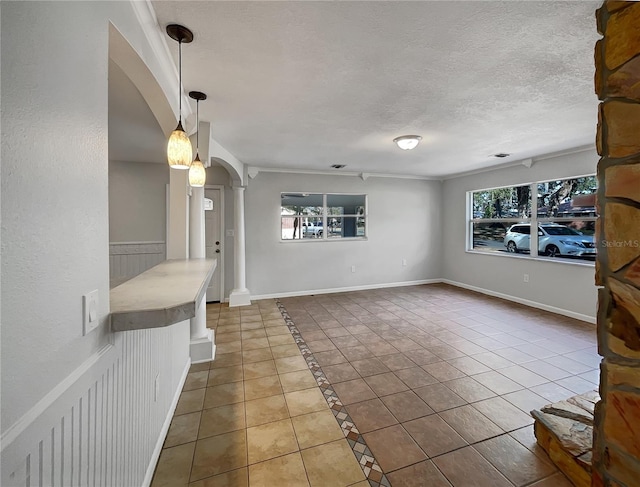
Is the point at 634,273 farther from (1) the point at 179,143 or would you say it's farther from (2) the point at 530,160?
(2) the point at 530,160

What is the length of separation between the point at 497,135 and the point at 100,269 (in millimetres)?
4020

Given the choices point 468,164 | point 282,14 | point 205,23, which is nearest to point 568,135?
point 468,164

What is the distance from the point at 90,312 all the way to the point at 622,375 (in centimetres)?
182

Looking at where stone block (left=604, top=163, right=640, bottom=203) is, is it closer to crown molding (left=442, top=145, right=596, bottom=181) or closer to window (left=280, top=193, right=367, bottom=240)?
crown molding (left=442, top=145, right=596, bottom=181)

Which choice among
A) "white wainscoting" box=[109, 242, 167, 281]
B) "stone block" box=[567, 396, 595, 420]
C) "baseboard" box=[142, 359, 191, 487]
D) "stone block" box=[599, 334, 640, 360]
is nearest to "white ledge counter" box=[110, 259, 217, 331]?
"baseboard" box=[142, 359, 191, 487]

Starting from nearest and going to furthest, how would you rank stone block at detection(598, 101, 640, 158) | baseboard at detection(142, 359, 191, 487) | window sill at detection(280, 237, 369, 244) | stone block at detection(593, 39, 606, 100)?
stone block at detection(598, 101, 640, 158), stone block at detection(593, 39, 606, 100), baseboard at detection(142, 359, 191, 487), window sill at detection(280, 237, 369, 244)

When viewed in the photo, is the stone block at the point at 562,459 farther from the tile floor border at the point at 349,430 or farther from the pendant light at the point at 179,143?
the pendant light at the point at 179,143

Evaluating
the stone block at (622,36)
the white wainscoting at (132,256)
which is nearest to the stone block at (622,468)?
the stone block at (622,36)

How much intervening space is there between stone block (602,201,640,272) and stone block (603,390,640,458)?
45 cm

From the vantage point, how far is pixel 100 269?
0.99m

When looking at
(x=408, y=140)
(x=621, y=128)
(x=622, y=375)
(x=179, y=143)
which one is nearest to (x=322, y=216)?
(x=408, y=140)

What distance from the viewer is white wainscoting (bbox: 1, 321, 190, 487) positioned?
659mm

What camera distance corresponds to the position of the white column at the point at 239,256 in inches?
193

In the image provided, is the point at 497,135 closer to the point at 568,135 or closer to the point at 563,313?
the point at 568,135
